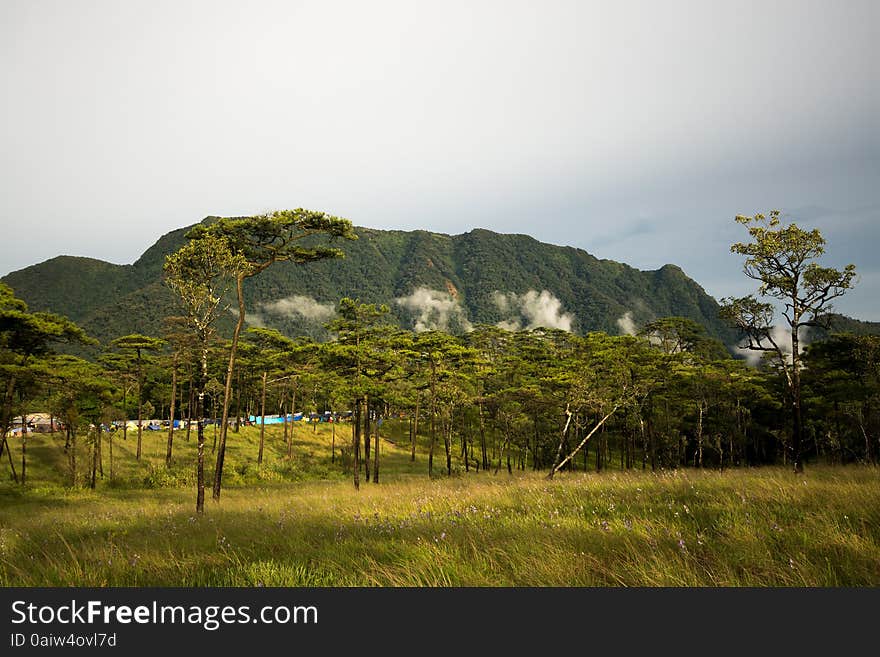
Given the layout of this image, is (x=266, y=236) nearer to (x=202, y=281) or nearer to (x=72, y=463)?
(x=202, y=281)

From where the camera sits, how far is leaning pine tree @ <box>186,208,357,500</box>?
1802 cm

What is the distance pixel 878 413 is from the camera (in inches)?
1335

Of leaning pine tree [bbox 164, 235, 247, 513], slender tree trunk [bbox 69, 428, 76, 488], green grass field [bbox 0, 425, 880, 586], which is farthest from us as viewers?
slender tree trunk [bbox 69, 428, 76, 488]

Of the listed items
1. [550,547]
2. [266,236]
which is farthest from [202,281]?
[550,547]

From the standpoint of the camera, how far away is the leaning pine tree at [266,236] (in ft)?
59.1

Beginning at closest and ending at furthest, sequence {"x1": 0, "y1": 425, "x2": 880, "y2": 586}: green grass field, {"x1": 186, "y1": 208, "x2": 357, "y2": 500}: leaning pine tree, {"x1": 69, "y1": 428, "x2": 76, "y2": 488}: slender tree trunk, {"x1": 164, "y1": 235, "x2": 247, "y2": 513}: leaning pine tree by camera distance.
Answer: {"x1": 0, "y1": 425, "x2": 880, "y2": 586}: green grass field
{"x1": 164, "y1": 235, "x2": 247, "y2": 513}: leaning pine tree
{"x1": 186, "y1": 208, "x2": 357, "y2": 500}: leaning pine tree
{"x1": 69, "y1": 428, "x2": 76, "y2": 488}: slender tree trunk

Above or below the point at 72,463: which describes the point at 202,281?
above

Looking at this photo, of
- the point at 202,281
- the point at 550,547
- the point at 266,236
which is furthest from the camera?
the point at 266,236

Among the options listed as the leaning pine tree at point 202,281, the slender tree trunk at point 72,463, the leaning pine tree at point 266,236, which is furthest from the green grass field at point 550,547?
Result: the slender tree trunk at point 72,463

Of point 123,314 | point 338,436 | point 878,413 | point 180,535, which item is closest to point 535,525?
point 180,535

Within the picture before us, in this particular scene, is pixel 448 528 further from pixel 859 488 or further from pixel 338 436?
pixel 338 436

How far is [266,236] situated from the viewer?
19.4 meters

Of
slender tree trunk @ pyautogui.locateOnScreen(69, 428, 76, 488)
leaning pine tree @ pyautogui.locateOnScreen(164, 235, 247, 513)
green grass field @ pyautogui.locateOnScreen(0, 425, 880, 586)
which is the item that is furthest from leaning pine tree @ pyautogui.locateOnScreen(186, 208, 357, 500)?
slender tree trunk @ pyautogui.locateOnScreen(69, 428, 76, 488)

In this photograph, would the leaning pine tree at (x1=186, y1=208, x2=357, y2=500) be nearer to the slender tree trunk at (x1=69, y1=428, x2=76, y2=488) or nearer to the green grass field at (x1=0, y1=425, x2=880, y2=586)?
the green grass field at (x1=0, y1=425, x2=880, y2=586)
